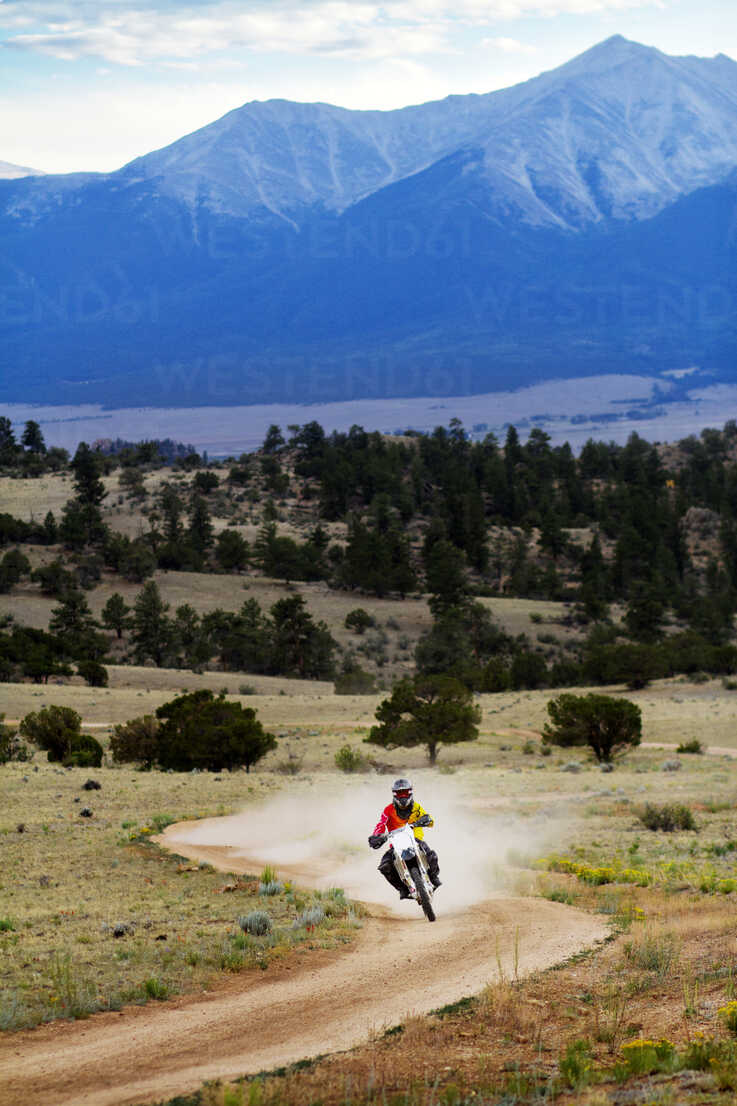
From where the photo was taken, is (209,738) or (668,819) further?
(209,738)

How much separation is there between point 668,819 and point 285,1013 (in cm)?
1247

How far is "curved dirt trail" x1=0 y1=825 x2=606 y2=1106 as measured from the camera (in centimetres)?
891

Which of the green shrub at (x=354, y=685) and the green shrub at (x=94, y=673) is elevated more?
the green shrub at (x=94, y=673)

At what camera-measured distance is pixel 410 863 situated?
13.4 metres

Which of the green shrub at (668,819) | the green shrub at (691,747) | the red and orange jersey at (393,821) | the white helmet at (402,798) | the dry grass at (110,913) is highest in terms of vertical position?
the white helmet at (402,798)

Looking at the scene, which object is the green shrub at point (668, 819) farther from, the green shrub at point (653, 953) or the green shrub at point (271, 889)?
the green shrub at point (653, 953)

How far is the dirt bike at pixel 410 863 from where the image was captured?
13367mm

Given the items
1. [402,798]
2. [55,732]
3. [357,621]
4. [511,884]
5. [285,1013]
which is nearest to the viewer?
[285,1013]

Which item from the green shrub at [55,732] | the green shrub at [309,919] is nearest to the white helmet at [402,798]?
the green shrub at [309,919]

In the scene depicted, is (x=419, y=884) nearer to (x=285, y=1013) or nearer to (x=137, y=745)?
(x=285, y=1013)

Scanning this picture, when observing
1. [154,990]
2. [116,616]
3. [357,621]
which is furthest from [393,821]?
[357,621]

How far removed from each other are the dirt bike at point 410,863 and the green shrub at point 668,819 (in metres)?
8.80

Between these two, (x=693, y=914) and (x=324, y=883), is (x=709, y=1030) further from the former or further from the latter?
(x=324, y=883)

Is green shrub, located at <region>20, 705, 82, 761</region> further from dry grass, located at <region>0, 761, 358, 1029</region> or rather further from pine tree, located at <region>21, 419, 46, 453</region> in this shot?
pine tree, located at <region>21, 419, 46, 453</region>
